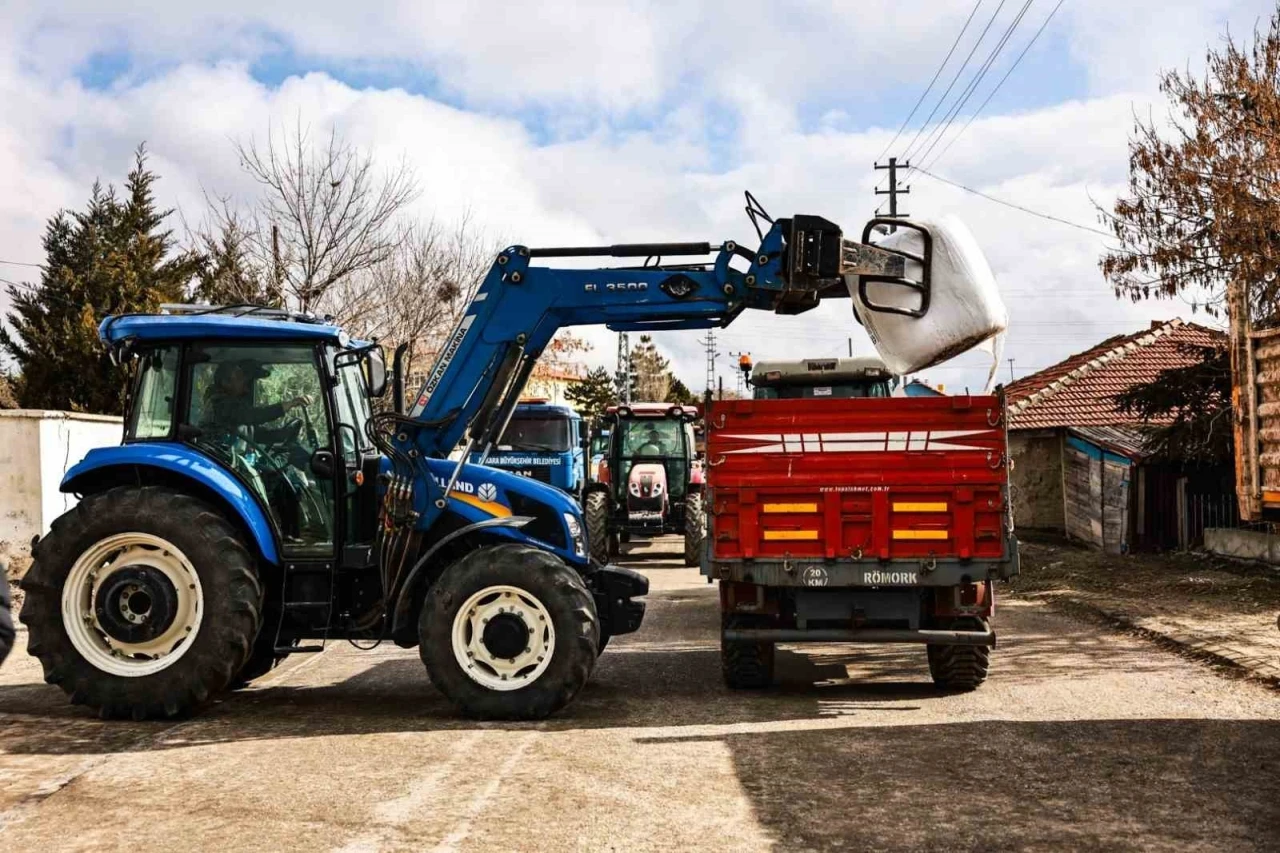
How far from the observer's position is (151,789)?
624 centimetres

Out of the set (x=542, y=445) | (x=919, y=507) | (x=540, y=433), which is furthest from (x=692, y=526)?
(x=919, y=507)

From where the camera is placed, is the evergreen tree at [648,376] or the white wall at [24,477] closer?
the white wall at [24,477]

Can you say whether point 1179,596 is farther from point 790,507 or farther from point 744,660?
point 790,507

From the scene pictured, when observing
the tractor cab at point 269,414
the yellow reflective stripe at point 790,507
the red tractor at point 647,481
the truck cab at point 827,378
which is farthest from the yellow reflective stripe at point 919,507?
the red tractor at point 647,481

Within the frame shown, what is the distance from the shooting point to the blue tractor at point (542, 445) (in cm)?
2130

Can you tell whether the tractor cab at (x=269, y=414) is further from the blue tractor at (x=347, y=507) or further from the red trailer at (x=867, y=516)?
the red trailer at (x=867, y=516)

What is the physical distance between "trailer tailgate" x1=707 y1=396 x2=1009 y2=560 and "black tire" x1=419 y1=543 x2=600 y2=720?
1291 mm

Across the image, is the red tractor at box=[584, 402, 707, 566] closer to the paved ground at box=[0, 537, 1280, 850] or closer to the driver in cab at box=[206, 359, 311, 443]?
the paved ground at box=[0, 537, 1280, 850]

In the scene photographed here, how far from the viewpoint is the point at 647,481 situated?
20516mm

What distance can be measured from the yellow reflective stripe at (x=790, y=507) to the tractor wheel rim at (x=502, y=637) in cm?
180

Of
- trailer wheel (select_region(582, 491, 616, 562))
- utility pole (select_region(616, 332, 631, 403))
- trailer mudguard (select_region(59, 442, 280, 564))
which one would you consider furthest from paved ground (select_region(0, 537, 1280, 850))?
utility pole (select_region(616, 332, 631, 403))

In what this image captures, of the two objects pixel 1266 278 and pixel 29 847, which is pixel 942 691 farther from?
pixel 1266 278

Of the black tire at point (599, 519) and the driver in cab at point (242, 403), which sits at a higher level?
the driver in cab at point (242, 403)

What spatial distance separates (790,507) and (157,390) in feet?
14.0
